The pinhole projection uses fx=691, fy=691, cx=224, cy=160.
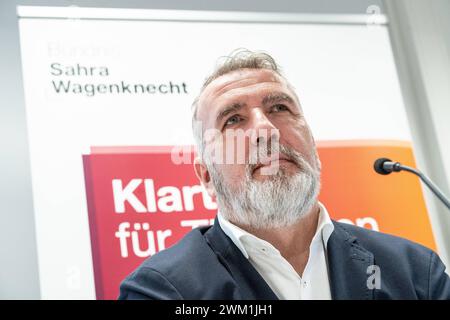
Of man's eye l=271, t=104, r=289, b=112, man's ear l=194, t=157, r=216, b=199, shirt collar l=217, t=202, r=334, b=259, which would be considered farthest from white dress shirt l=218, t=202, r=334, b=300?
man's eye l=271, t=104, r=289, b=112

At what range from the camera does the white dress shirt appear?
2111 millimetres

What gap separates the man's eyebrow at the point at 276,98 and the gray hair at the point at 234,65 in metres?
0.10

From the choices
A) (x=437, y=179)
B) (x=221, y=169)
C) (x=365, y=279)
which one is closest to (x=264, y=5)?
(x=221, y=169)

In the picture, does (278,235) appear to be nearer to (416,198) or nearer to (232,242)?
(232,242)

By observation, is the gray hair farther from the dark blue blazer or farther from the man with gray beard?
the dark blue blazer

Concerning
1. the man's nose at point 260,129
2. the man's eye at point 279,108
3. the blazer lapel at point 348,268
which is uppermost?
the man's eye at point 279,108

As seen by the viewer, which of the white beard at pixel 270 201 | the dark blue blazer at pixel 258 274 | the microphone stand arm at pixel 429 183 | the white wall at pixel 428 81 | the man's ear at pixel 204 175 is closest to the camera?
the dark blue blazer at pixel 258 274

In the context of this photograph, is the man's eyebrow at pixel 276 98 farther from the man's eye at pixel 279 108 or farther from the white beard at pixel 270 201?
the white beard at pixel 270 201

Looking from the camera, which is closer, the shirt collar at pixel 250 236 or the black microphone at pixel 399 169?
the shirt collar at pixel 250 236

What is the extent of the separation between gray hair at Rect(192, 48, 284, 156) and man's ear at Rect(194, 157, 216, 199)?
1.3 inches

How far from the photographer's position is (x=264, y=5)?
103 inches

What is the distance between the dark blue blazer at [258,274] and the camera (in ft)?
6.75

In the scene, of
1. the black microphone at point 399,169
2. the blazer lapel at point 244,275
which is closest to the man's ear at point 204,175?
the blazer lapel at point 244,275

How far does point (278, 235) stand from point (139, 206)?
473 mm
